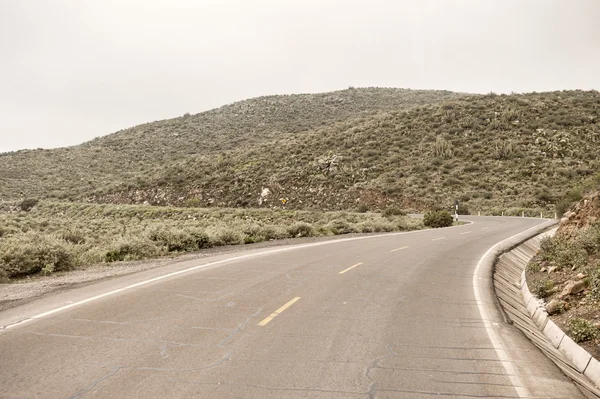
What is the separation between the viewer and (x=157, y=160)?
2980 inches

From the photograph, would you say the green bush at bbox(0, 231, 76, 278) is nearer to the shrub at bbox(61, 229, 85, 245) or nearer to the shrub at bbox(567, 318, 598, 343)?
the shrub at bbox(61, 229, 85, 245)

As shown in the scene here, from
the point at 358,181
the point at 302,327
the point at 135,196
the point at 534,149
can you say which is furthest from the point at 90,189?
the point at 302,327

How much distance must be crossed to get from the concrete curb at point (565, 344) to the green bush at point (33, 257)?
11521mm

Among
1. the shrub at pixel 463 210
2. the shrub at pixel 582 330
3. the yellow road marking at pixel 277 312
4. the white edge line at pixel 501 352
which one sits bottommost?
the white edge line at pixel 501 352

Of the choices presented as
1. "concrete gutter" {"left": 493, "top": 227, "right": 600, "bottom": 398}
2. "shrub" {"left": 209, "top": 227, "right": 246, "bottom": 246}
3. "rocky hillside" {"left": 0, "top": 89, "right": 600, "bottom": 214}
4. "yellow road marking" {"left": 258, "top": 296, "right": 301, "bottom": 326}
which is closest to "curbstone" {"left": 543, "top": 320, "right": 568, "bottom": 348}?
"concrete gutter" {"left": 493, "top": 227, "right": 600, "bottom": 398}

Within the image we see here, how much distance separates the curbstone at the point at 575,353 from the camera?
19.9 feet

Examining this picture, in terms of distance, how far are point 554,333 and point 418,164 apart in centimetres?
4559

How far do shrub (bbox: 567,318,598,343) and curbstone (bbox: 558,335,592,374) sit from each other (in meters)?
0.12

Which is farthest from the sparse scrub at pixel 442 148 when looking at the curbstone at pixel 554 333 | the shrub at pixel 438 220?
the curbstone at pixel 554 333

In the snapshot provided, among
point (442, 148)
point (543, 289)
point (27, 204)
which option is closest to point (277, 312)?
point (543, 289)

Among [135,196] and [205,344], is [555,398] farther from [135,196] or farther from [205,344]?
[135,196]

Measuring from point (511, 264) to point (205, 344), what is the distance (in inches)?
502

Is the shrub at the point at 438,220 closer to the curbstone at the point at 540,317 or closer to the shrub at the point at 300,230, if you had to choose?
the shrub at the point at 300,230

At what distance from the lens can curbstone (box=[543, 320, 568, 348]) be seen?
23.6 feet
